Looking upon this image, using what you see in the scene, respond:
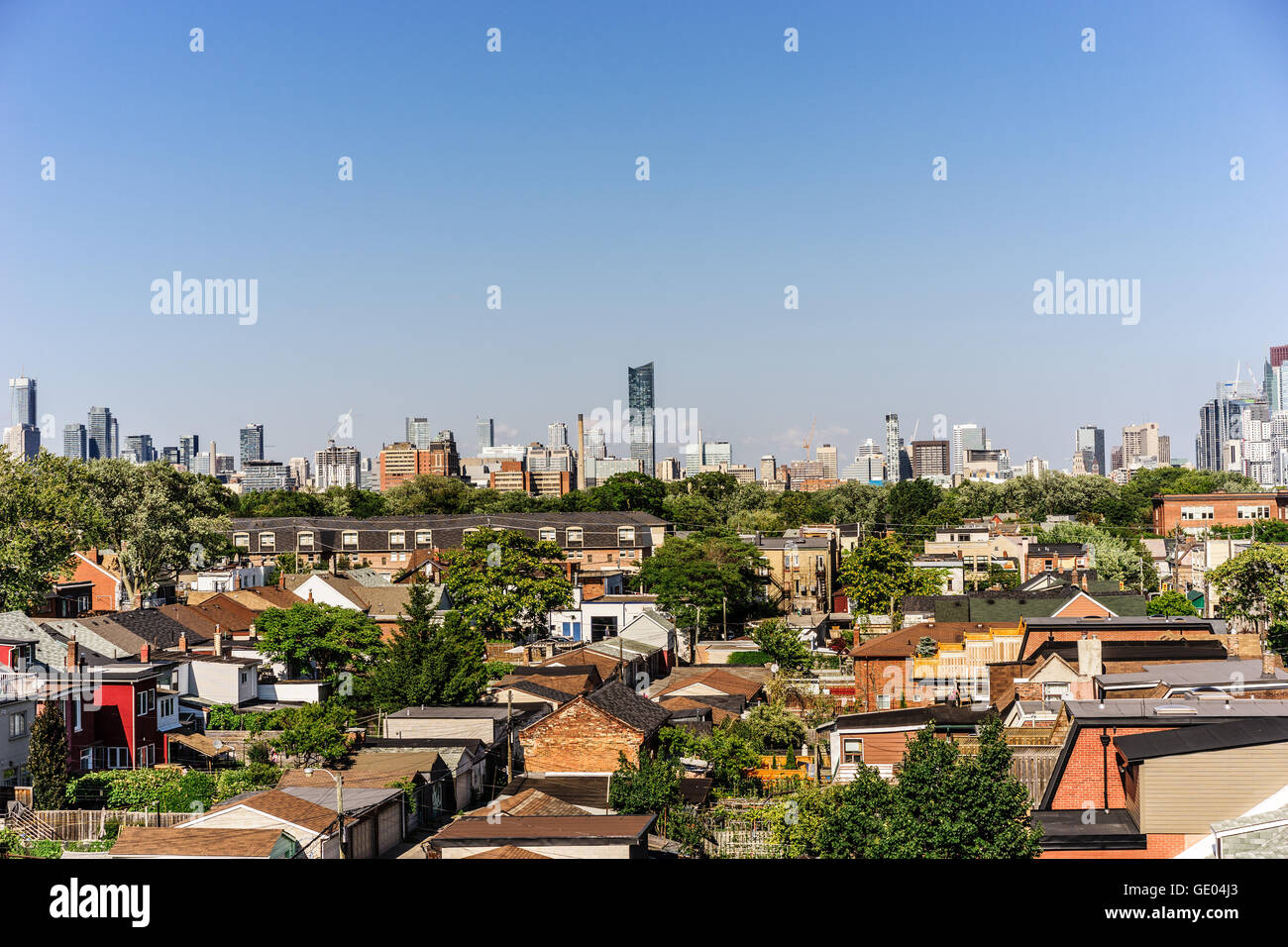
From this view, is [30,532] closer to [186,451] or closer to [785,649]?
[785,649]

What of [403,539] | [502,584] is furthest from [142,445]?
[502,584]

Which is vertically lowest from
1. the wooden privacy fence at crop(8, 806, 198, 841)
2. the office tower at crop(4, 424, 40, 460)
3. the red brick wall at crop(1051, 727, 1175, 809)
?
the wooden privacy fence at crop(8, 806, 198, 841)

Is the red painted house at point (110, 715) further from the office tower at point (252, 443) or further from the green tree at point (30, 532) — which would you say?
the office tower at point (252, 443)

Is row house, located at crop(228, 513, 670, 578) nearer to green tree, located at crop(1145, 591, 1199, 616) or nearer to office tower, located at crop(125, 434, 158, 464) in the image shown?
green tree, located at crop(1145, 591, 1199, 616)

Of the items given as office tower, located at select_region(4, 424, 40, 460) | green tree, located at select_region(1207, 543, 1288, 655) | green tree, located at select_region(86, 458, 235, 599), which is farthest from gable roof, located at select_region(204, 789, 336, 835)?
office tower, located at select_region(4, 424, 40, 460)

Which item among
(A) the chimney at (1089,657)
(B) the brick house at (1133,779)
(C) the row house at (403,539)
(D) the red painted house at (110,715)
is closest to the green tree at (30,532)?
(D) the red painted house at (110,715)
